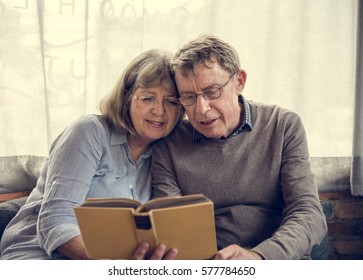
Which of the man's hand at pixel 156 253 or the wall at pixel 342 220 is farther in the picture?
the wall at pixel 342 220

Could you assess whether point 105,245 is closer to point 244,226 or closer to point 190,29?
point 244,226

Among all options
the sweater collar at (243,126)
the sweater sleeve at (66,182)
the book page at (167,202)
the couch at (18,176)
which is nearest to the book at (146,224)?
the book page at (167,202)

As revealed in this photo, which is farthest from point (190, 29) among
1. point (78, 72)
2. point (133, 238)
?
point (133, 238)

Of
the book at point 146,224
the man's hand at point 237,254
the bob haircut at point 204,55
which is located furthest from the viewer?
the bob haircut at point 204,55

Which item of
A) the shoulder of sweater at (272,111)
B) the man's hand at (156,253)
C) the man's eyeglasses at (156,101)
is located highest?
the man's eyeglasses at (156,101)

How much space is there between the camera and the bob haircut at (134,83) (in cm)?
127

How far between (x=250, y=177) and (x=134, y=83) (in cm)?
42

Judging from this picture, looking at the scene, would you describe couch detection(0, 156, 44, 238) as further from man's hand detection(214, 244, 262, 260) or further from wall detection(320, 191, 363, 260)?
wall detection(320, 191, 363, 260)

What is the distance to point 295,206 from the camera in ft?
4.04

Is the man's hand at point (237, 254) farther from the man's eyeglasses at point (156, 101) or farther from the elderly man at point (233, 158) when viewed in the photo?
the man's eyeglasses at point (156, 101)

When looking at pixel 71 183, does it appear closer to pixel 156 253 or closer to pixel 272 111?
pixel 156 253

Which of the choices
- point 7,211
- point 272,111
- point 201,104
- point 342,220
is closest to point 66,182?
point 7,211

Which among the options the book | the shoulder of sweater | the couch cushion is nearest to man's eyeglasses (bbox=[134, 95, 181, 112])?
the shoulder of sweater

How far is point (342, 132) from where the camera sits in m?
1.53
